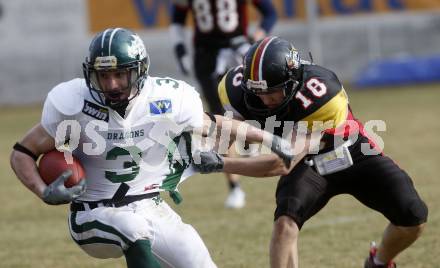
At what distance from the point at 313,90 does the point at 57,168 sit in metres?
1.46

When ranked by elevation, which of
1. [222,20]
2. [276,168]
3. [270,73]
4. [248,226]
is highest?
[270,73]

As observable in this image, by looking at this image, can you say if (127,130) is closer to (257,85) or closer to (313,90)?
(257,85)

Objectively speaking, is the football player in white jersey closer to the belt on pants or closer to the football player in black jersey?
the belt on pants

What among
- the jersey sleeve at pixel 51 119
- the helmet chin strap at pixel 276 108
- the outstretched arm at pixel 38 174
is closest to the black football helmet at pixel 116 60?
the jersey sleeve at pixel 51 119

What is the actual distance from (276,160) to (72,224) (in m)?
0.99

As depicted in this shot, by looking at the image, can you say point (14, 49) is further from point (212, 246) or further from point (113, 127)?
point (113, 127)

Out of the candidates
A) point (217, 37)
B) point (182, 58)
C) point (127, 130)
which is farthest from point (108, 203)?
point (182, 58)

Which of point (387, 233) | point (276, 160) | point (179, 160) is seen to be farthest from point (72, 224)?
point (387, 233)

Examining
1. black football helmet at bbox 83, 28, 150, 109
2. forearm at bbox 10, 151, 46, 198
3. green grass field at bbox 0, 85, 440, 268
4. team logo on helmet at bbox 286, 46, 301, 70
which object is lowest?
green grass field at bbox 0, 85, 440, 268

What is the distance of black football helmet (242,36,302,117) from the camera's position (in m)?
4.59

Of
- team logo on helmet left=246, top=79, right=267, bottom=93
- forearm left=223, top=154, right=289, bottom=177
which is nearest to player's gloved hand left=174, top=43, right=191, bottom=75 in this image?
team logo on helmet left=246, top=79, right=267, bottom=93

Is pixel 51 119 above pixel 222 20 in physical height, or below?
above

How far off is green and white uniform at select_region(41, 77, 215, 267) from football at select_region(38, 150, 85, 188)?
0.33 feet

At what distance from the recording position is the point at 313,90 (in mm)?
4734
